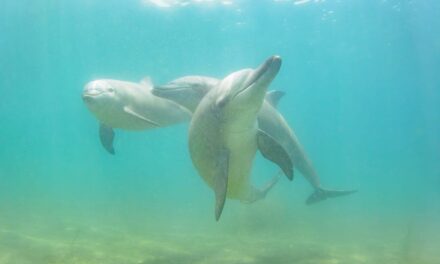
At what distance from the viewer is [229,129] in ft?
18.9

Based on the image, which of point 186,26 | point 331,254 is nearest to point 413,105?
point 186,26

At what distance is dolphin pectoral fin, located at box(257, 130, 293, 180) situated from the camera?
6.03 m

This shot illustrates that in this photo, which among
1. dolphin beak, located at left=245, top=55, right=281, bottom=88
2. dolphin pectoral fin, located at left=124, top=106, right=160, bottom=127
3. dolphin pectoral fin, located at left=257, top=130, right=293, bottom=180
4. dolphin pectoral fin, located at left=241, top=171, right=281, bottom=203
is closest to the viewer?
dolphin beak, located at left=245, top=55, right=281, bottom=88

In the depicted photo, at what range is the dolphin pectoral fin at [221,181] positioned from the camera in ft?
18.5

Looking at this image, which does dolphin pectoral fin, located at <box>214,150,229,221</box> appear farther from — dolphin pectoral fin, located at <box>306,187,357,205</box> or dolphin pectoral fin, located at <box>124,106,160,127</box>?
dolphin pectoral fin, located at <box>306,187,357,205</box>

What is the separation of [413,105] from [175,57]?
62.5 m

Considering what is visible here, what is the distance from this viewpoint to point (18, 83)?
66.9 m

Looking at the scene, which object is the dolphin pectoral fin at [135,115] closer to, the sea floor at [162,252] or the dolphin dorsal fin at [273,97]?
the dolphin dorsal fin at [273,97]

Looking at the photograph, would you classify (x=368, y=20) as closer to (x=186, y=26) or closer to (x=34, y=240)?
(x=186, y=26)

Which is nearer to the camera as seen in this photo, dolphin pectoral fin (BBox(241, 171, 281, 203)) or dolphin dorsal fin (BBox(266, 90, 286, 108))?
dolphin pectoral fin (BBox(241, 171, 281, 203))


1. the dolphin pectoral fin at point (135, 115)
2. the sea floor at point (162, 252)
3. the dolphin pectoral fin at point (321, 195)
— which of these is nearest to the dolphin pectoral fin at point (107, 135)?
the dolphin pectoral fin at point (135, 115)

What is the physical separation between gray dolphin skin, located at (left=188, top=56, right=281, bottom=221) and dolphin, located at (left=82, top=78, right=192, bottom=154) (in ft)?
10.4

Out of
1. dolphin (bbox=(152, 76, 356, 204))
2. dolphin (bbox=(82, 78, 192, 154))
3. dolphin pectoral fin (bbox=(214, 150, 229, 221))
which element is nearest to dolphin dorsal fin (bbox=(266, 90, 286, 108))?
dolphin (bbox=(152, 76, 356, 204))

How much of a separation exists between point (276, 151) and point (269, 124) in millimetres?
3080
